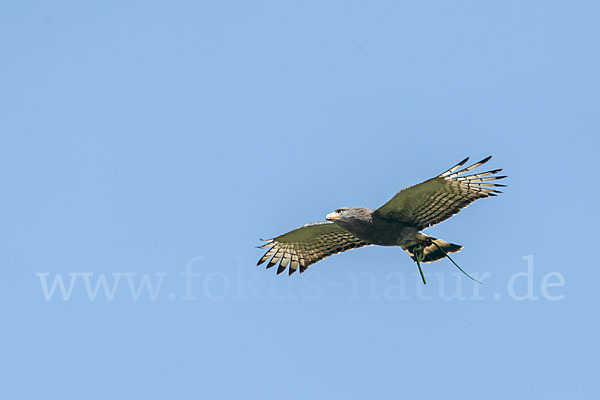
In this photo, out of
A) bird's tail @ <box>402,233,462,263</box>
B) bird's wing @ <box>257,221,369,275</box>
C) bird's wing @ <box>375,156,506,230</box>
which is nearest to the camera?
bird's wing @ <box>375,156,506,230</box>

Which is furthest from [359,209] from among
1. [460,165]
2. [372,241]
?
[460,165]

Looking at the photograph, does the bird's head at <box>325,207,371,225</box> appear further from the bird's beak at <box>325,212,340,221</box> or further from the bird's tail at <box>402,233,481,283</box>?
the bird's tail at <box>402,233,481,283</box>

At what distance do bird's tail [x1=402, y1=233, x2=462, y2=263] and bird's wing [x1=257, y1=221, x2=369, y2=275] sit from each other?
1178mm

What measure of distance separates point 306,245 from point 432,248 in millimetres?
2400

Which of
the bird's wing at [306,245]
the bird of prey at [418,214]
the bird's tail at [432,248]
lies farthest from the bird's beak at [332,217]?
the bird's tail at [432,248]

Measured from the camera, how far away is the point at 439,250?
1780cm

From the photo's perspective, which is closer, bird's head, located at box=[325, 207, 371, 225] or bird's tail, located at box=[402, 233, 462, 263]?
bird's head, located at box=[325, 207, 371, 225]

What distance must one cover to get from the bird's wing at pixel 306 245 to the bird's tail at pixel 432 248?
3.86 ft

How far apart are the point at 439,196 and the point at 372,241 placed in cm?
134

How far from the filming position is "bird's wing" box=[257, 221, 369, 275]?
18438 millimetres

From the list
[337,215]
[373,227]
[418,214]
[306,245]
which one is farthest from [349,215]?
[306,245]

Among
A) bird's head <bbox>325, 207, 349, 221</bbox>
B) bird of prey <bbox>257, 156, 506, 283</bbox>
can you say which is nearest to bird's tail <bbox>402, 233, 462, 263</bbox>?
bird of prey <bbox>257, 156, 506, 283</bbox>

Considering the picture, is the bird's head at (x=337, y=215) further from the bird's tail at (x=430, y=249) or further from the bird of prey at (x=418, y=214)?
the bird's tail at (x=430, y=249)

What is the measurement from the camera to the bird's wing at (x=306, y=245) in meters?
18.4
